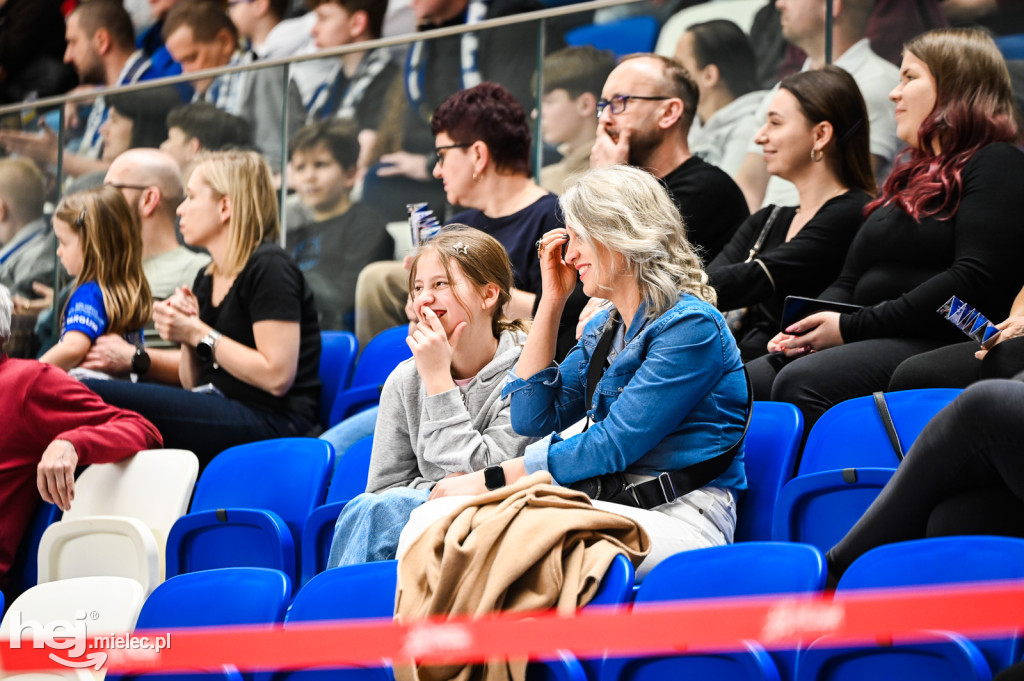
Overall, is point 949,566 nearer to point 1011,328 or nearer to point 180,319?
point 1011,328

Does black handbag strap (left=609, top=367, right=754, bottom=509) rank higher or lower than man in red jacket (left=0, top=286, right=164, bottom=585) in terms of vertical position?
higher

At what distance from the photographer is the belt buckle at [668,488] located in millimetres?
2092

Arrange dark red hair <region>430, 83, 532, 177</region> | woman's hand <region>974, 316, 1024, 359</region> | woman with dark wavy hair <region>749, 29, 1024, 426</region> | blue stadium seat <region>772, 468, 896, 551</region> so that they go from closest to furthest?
blue stadium seat <region>772, 468, 896, 551</region> < woman's hand <region>974, 316, 1024, 359</region> < woman with dark wavy hair <region>749, 29, 1024, 426</region> < dark red hair <region>430, 83, 532, 177</region>

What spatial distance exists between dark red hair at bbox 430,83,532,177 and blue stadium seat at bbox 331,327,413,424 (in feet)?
1.98

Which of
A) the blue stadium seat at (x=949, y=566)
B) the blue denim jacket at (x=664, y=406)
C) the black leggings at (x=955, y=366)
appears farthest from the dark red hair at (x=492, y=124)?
the blue stadium seat at (x=949, y=566)

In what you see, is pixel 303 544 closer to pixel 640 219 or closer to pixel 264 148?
pixel 640 219

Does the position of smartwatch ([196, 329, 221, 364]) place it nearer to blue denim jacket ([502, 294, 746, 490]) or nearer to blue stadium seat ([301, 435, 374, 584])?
blue stadium seat ([301, 435, 374, 584])

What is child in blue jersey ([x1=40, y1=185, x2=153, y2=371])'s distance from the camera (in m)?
3.65

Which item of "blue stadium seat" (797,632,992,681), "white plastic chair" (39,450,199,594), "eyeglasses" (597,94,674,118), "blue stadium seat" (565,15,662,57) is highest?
"blue stadium seat" (565,15,662,57)

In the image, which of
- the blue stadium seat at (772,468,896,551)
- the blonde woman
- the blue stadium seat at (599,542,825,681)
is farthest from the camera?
the blonde woman

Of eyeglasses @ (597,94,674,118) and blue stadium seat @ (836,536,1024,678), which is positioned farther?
eyeglasses @ (597,94,674,118)
